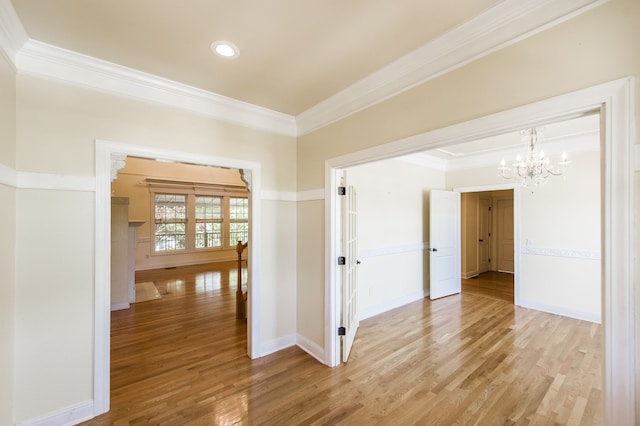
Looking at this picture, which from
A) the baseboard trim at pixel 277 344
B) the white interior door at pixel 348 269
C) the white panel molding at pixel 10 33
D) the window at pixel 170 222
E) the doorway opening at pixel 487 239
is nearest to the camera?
the white panel molding at pixel 10 33

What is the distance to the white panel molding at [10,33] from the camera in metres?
1.50

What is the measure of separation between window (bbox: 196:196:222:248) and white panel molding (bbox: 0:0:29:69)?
23.4ft

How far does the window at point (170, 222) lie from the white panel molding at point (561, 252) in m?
8.72

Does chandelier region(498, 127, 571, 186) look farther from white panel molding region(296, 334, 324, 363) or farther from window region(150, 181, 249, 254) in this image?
window region(150, 181, 249, 254)

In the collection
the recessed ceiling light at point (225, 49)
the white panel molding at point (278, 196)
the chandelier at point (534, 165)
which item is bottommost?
the white panel molding at point (278, 196)

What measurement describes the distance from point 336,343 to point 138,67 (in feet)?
10.1

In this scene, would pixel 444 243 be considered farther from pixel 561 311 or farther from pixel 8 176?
pixel 8 176

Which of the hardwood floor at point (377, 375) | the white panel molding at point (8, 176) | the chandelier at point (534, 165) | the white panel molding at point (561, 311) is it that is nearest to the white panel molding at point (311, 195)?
the hardwood floor at point (377, 375)

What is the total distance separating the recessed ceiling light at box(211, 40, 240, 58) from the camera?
6.02 ft

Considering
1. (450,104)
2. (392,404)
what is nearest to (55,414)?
(392,404)

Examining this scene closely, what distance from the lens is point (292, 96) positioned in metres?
2.61

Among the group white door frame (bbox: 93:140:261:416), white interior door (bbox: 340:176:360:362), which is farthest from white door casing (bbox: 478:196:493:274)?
white door frame (bbox: 93:140:261:416)

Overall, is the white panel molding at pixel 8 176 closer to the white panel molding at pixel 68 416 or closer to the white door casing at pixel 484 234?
the white panel molding at pixel 68 416

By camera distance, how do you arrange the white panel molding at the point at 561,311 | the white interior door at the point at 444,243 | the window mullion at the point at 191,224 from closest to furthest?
the white panel molding at the point at 561,311 < the white interior door at the point at 444,243 < the window mullion at the point at 191,224
